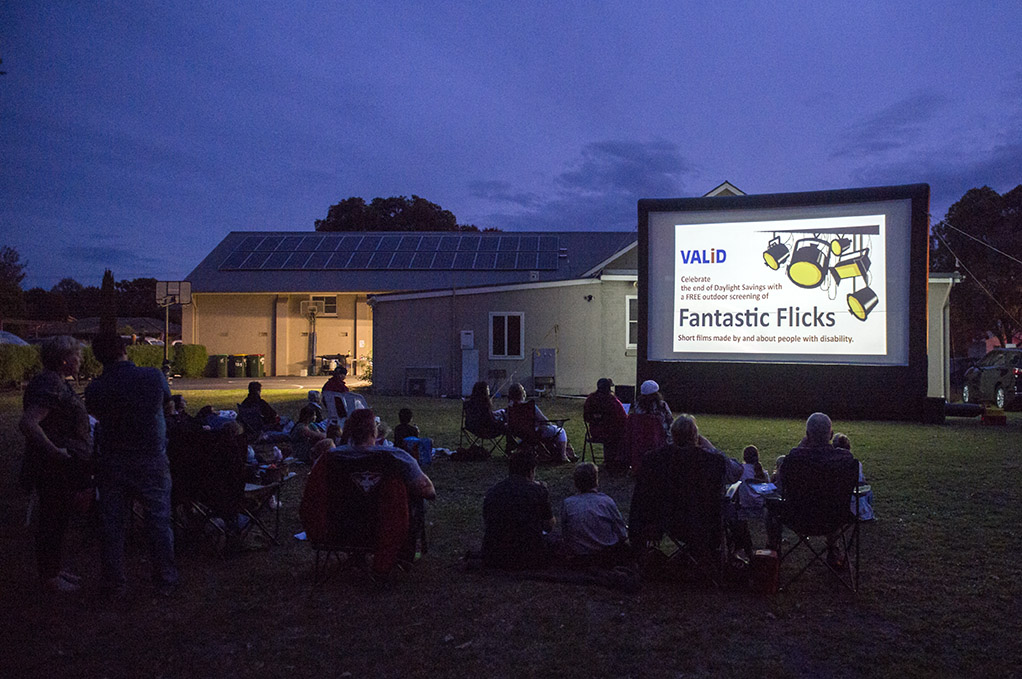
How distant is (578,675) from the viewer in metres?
2.99

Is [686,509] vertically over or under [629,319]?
under

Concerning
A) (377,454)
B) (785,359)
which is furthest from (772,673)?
(785,359)

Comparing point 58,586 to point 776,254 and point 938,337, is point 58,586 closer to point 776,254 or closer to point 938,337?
point 776,254

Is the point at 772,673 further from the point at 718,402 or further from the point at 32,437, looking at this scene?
the point at 718,402

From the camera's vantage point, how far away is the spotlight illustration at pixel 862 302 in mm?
12422

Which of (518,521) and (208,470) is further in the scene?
(208,470)

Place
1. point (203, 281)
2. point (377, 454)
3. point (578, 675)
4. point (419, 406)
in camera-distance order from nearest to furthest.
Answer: point (578, 675) < point (377, 454) < point (419, 406) < point (203, 281)

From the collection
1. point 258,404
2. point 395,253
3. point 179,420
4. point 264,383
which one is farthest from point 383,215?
point 179,420

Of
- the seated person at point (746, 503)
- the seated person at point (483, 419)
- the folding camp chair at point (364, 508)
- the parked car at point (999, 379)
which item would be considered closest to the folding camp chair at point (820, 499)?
the seated person at point (746, 503)

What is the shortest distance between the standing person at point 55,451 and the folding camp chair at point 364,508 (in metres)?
1.26

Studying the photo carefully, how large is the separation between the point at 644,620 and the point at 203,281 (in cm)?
2552

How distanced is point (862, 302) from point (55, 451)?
40.3ft

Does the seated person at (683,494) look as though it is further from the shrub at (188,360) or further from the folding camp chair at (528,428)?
the shrub at (188,360)

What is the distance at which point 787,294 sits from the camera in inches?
499
